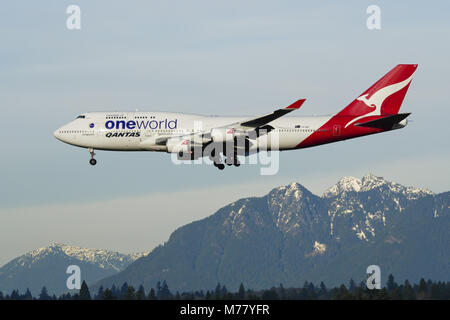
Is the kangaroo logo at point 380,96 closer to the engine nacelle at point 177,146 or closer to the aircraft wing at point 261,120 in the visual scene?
the aircraft wing at point 261,120

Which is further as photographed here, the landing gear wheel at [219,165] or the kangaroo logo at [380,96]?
the kangaroo logo at [380,96]

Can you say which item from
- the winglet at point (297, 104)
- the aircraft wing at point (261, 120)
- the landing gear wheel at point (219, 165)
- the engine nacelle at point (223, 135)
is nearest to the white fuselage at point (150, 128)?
the aircraft wing at point (261, 120)

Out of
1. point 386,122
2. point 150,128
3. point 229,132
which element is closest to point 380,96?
point 386,122

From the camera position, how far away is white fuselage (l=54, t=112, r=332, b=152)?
3388 inches

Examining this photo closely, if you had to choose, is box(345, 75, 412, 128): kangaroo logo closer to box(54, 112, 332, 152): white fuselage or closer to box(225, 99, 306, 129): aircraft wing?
box(54, 112, 332, 152): white fuselage

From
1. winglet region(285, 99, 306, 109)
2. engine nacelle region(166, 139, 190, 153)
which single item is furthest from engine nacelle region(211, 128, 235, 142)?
winglet region(285, 99, 306, 109)

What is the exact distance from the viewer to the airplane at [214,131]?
8444 cm

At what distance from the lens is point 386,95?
301ft

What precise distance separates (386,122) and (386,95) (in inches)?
310
